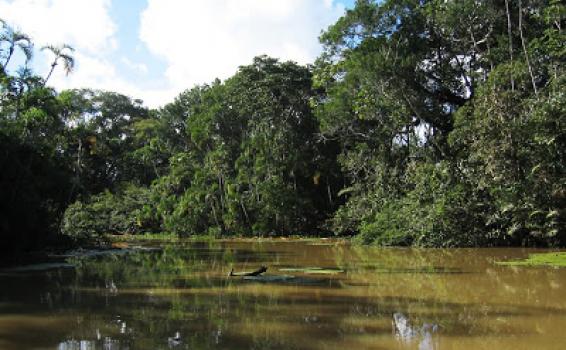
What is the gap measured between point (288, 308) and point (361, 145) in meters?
21.7

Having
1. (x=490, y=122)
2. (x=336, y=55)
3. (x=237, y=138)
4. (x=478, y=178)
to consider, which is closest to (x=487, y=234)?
(x=478, y=178)

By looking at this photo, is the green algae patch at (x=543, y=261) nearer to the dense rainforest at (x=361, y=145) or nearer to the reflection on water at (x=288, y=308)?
the reflection on water at (x=288, y=308)

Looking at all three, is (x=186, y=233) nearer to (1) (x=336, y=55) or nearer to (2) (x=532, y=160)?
(1) (x=336, y=55)

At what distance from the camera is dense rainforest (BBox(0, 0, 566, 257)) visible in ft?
60.3

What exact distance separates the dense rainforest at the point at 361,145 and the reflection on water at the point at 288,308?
18.5 ft

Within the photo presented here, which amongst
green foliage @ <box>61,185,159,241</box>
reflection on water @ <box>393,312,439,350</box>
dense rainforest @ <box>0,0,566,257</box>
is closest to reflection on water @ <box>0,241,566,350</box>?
reflection on water @ <box>393,312,439,350</box>

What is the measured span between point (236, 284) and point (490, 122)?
12.6 metres

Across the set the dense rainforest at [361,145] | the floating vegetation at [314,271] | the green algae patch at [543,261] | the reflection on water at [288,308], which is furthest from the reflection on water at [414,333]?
the dense rainforest at [361,145]

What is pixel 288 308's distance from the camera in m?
8.91

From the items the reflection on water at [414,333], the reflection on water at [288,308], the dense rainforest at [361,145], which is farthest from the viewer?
the dense rainforest at [361,145]

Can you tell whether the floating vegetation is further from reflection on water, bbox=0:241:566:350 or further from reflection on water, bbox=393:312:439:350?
reflection on water, bbox=393:312:439:350

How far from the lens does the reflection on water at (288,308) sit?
6750 millimetres

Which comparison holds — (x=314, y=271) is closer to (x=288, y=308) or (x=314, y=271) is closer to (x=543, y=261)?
(x=288, y=308)

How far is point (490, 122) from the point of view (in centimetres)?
2019
